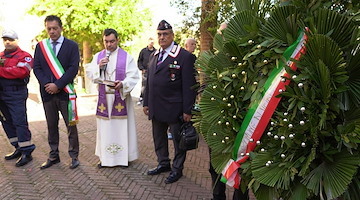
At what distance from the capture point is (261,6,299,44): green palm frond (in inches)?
67.9

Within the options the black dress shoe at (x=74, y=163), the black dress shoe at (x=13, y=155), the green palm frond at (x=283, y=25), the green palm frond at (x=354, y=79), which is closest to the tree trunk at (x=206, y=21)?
the black dress shoe at (x=74, y=163)

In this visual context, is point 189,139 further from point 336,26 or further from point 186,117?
point 336,26

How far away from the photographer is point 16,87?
4648 mm

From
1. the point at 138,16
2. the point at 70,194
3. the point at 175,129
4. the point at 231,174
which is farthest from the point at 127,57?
the point at 138,16

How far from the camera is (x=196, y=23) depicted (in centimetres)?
707

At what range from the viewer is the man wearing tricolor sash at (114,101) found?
429cm

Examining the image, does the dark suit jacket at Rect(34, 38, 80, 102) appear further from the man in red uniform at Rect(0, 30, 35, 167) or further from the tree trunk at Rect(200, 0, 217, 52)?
the tree trunk at Rect(200, 0, 217, 52)

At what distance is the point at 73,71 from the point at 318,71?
3586mm

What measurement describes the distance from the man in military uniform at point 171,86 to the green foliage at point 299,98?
164 centimetres

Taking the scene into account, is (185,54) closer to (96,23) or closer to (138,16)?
(96,23)

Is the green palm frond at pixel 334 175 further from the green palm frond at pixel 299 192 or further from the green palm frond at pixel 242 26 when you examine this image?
the green palm frond at pixel 242 26

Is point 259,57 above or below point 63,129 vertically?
above

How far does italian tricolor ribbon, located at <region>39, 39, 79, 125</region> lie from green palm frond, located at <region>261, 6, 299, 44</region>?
3282 millimetres

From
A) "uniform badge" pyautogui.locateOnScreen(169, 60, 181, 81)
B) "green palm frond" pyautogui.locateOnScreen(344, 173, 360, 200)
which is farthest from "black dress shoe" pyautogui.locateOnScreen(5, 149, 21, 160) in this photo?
"green palm frond" pyautogui.locateOnScreen(344, 173, 360, 200)
